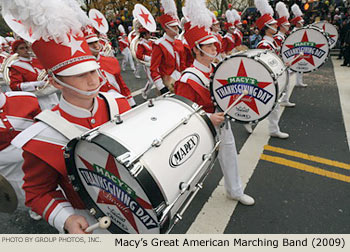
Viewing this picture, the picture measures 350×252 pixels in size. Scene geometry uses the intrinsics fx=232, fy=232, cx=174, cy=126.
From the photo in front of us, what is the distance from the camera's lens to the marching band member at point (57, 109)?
1227 millimetres

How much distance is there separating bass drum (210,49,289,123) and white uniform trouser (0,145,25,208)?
82.8 inches

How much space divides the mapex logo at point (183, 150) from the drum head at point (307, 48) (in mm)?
3144

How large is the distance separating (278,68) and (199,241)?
2.17m

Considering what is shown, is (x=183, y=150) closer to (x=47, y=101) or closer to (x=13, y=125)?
(x=13, y=125)

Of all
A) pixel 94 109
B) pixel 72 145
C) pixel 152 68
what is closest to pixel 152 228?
pixel 72 145

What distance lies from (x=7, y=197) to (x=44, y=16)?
50.8 inches

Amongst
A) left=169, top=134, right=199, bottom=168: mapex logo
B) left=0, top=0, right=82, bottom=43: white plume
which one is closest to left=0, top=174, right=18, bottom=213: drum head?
left=0, top=0, right=82, bottom=43: white plume

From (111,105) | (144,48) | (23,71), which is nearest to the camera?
(111,105)

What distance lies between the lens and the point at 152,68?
4727 mm

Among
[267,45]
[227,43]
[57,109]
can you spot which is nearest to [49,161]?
[57,109]

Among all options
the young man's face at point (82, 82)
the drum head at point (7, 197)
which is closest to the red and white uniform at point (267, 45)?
the young man's face at point (82, 82)

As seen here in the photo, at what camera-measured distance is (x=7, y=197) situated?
1.66m

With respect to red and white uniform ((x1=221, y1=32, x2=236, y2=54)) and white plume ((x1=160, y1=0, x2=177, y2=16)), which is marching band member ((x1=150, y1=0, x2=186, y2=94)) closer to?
white plume ((x1=160, y1=0, x2=177, y2=16))

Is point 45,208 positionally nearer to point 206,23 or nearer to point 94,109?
point 94,109
